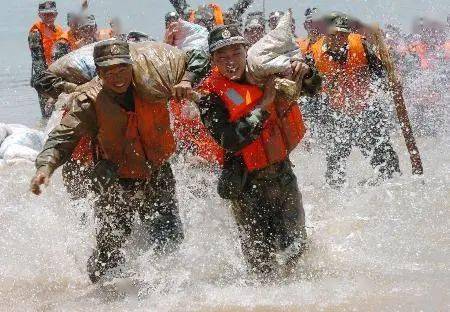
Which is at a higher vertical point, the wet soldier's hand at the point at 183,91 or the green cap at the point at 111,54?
the green cap at the point at 111,54

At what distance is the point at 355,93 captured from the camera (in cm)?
688

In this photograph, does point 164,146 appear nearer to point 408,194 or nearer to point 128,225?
point 128,225

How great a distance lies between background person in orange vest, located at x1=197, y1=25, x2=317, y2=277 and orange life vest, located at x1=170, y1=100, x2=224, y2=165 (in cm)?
187

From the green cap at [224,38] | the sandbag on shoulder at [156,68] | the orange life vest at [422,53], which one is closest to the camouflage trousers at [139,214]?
the sandbag on shoulder at [156,68]

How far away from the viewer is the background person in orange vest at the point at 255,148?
4418mm

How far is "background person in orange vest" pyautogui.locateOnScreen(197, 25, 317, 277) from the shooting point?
442 centimetres

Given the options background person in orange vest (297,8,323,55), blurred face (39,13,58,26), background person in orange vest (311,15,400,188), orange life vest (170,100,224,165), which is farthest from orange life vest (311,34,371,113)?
blurred face (39,13,58,26)

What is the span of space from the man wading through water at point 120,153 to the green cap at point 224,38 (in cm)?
28

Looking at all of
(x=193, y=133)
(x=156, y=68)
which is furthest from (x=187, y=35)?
(x=156, y=68)

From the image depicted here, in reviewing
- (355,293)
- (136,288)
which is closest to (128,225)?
(136,288)

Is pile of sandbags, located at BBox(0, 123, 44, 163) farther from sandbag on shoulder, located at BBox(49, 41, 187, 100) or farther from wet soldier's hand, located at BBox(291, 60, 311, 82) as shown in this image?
wet soldier's hand, located at BBox(291, 60, 311, 82)

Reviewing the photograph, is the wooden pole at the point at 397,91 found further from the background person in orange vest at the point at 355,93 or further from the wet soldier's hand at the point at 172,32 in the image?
the wet soldier's hand at the point at 172,32

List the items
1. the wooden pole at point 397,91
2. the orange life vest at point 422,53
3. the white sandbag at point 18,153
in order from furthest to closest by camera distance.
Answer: the orange life vest at point 422,53, the white sandbag at point 18,153, the wooden pole at point 397,91

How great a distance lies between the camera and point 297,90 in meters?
4.45
